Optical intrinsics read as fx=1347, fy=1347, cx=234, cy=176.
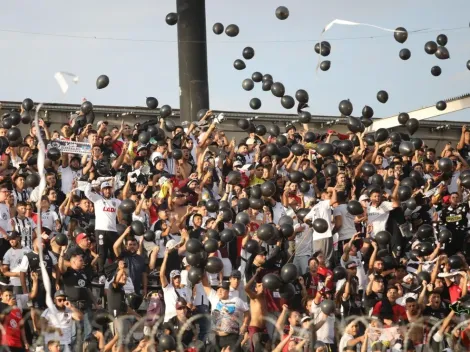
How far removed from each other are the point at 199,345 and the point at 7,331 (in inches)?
95.8

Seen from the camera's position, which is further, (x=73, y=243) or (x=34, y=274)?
(x=73, y=243)

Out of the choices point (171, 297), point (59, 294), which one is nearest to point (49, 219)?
point (171, 297)

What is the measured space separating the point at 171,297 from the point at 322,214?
3.33 metres

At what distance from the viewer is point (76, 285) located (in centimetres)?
1838

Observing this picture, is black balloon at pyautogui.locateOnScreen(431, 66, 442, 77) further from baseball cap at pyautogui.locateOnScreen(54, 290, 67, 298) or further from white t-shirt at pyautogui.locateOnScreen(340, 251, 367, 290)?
baseball cap at pyautogui.locateOnScreen(54, 290, 67, 298)

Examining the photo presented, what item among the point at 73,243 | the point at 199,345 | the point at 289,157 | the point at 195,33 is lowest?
the point at 199,345

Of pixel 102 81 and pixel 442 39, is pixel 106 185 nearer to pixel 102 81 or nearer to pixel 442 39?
pixel 102 81

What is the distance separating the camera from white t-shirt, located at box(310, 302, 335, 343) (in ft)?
61.2

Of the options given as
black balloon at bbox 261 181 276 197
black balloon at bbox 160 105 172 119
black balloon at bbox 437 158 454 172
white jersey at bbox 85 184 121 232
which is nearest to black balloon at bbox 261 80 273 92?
black balloon at bbox 160 105 172 119

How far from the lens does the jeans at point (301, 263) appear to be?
810 inches

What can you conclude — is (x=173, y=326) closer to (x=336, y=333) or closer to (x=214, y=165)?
(x=336, y=333)

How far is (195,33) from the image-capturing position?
2686cm

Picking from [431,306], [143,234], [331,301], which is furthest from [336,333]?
[143,234]

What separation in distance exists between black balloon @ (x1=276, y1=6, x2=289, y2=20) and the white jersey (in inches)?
220
